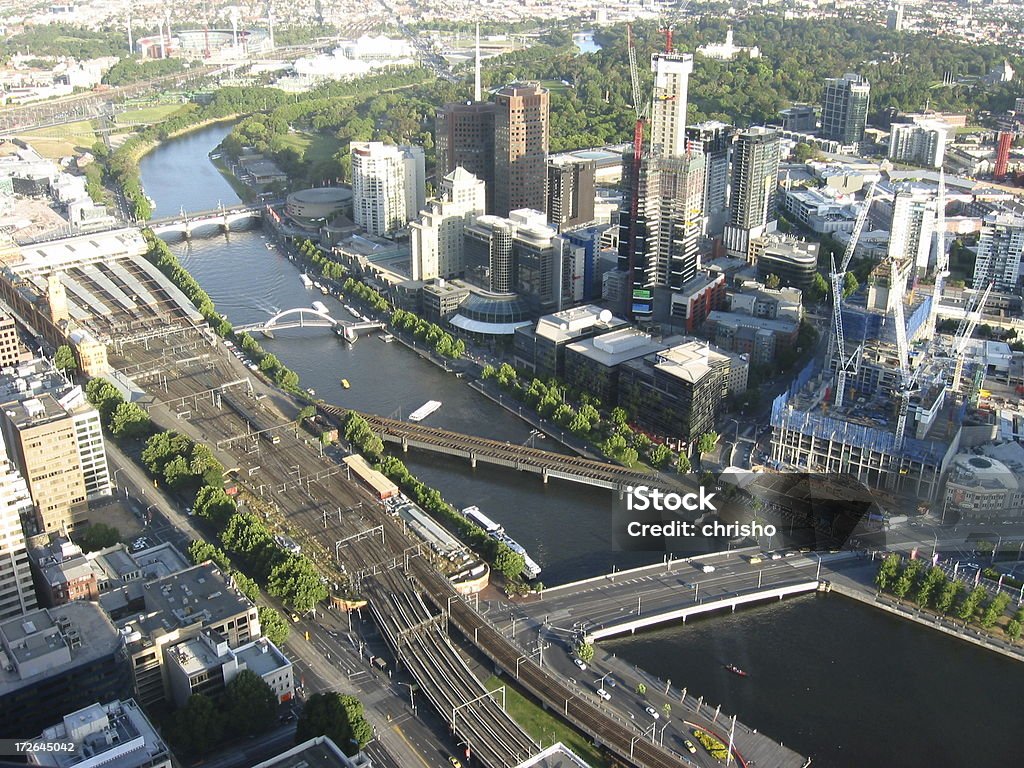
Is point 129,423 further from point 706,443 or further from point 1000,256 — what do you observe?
point 1000,256

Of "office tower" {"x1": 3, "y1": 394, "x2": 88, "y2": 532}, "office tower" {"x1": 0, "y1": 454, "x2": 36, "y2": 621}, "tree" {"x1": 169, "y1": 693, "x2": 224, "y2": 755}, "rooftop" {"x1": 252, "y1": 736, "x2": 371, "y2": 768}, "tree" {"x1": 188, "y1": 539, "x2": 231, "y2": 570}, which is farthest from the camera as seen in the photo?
"office tower" {"x1": 3, "y1": 394, "x2": 88, "y2": 532}

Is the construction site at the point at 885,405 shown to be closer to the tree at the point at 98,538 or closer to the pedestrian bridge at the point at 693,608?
the pedestrian bridge at the point at 693,608

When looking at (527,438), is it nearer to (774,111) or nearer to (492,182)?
(492,182)

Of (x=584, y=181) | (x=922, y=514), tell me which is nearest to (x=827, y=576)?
(x=922, y=514)

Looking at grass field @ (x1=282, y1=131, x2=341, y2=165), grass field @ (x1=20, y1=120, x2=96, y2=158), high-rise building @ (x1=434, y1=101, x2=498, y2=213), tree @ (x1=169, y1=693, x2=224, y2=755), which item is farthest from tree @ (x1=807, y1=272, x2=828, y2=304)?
grass field @ (x1=20, y1=120, x2=96, y2=158)

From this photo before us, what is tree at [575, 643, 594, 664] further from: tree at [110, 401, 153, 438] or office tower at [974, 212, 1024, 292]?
office tower at [974, 212, 1024, 292]

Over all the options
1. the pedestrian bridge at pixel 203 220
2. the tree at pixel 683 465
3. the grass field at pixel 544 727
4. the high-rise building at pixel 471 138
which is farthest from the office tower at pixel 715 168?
the grass field at pixel 544 727
